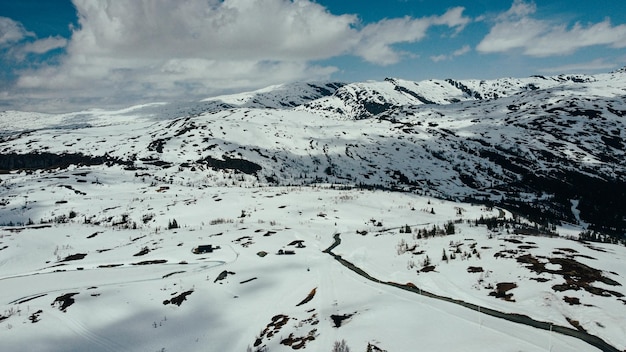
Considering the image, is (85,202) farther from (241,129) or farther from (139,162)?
(241,129)

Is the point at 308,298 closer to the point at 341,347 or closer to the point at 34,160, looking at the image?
the point at 341,347

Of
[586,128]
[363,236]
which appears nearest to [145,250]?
[363,236]

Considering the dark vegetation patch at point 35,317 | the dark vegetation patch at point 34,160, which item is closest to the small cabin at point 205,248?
the dark vegetation patch at point 35,317

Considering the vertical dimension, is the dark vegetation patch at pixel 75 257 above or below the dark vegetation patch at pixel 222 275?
below

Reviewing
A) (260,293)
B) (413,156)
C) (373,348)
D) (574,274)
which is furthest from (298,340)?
(413,156)

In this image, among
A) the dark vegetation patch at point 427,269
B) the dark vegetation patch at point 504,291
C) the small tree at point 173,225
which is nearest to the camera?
the dark vegetation patch at point 504,291

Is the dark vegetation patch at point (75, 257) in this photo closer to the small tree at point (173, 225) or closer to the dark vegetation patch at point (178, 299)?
the small tree at point (173, 225)

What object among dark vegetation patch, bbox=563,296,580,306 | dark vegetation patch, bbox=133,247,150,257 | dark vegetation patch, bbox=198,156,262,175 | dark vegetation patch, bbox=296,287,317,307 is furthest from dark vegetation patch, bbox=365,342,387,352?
dark vegetation patch, bbox=198,156,262,175
